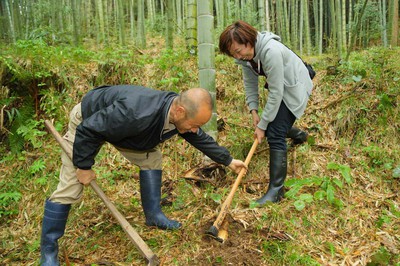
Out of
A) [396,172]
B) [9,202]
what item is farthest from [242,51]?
[9,202]

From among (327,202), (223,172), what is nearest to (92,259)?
(223,172)

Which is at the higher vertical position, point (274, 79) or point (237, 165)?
point (274, 79)

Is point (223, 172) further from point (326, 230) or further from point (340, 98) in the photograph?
point (340, 98)

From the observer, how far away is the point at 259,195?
339 cm

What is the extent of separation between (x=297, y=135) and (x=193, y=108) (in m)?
2.03

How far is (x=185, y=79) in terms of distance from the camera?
4.71m

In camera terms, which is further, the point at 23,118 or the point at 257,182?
the point at 23,118

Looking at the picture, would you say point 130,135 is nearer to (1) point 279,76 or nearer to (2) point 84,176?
(2) point 84,176

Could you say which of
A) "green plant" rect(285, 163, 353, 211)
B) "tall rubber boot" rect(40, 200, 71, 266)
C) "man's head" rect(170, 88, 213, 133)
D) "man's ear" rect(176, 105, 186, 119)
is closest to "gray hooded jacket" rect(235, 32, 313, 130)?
"green plant" rect(285, 163, 353, 211)

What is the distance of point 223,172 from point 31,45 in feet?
11.2

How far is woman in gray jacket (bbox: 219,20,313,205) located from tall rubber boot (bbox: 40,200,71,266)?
173 cm

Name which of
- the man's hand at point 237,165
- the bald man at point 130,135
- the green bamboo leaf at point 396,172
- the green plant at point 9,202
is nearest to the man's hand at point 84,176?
the bald man at point 130,135

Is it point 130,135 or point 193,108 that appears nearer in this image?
point 193,108

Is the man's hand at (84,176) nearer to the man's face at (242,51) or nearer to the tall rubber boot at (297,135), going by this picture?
the man's face at (242,51)
